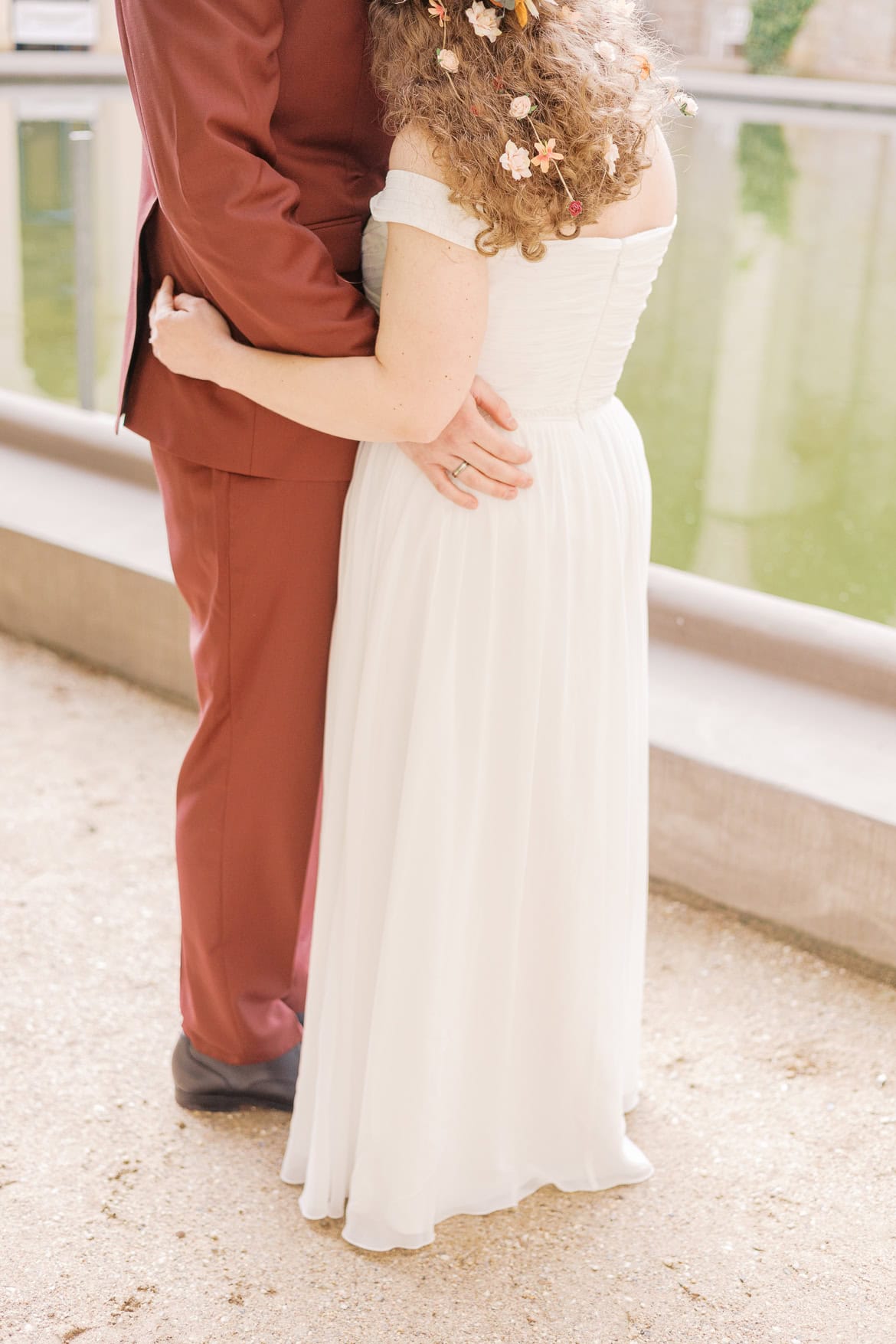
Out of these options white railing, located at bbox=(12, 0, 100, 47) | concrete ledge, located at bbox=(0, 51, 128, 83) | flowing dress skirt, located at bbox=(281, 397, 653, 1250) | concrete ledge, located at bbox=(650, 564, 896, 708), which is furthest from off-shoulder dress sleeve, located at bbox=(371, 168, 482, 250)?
white railing, located at bbox=(12, 0, 100, 47)

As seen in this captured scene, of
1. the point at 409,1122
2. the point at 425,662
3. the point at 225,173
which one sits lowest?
the point at 409,1122

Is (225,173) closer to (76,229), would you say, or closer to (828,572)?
(76,229)

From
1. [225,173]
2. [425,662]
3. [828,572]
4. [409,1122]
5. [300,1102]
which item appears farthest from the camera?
[828,572]

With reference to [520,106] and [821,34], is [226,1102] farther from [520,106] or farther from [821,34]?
[821,34]

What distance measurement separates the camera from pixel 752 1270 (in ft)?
5.33

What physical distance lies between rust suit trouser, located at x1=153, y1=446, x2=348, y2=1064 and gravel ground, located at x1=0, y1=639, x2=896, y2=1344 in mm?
208

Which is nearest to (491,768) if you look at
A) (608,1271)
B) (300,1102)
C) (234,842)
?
(234,842)

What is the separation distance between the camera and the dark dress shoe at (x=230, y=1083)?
1.84m

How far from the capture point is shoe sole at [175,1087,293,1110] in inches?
72.7

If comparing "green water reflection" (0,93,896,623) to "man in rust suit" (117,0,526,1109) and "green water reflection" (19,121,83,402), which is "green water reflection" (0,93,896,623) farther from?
"man in rust suit" (117,0,526,1109)

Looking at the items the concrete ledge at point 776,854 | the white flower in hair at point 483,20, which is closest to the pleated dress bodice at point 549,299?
the white flower in hair at point 483,20

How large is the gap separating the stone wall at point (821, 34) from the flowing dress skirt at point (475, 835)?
60.0ft

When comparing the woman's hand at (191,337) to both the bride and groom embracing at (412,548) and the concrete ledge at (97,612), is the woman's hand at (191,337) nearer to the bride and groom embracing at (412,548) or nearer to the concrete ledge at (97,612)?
the bride and groom embracing at (412,548)

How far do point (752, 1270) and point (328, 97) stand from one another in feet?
4.62
